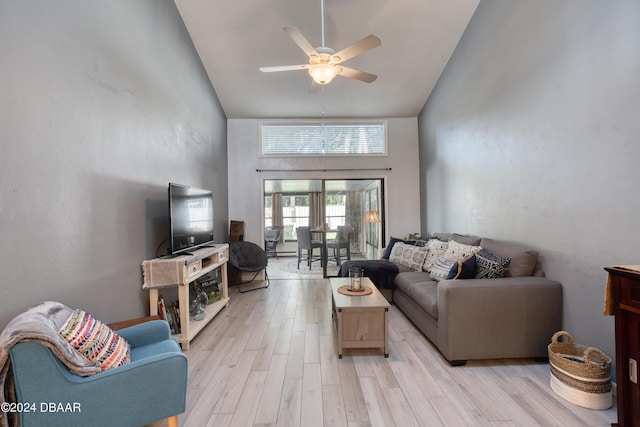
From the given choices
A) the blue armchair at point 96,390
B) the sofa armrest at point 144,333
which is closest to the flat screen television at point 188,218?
the sofa armrest at point 144,333

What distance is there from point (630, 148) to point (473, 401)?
1945 millimetres

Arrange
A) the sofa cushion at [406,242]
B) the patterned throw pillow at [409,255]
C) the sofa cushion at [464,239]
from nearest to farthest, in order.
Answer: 1. the sofa cushion at [464,239]
2. the patterned throw pillow at [409,255]
3. the sofa cushion at [406,242]

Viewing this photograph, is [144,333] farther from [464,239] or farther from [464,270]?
[464,239]

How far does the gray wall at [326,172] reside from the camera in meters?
5.25

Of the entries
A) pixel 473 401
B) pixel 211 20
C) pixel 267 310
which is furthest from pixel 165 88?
pixel 473 401

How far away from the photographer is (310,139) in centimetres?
529

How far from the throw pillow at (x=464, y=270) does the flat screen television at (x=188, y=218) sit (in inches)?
108

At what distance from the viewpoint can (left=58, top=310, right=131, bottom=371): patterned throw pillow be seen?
1412mm

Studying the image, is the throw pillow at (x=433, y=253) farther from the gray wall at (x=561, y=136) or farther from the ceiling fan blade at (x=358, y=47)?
the ceiling fan blade at (x=358, y=47)

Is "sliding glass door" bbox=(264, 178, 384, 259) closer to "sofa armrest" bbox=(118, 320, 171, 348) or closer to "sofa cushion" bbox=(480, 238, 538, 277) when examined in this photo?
"sofa cushion" bbox=(480, 238, 538, 277)

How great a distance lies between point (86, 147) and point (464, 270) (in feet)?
10.7

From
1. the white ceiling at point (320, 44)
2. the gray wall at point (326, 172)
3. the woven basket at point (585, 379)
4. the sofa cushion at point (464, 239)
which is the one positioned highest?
the white ceiling at point (320, 44)

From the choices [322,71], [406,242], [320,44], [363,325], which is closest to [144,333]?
[363,325]

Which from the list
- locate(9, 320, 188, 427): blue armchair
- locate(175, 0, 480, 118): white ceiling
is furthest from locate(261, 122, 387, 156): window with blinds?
locate(9, 320, 188, 427): blue armchair
